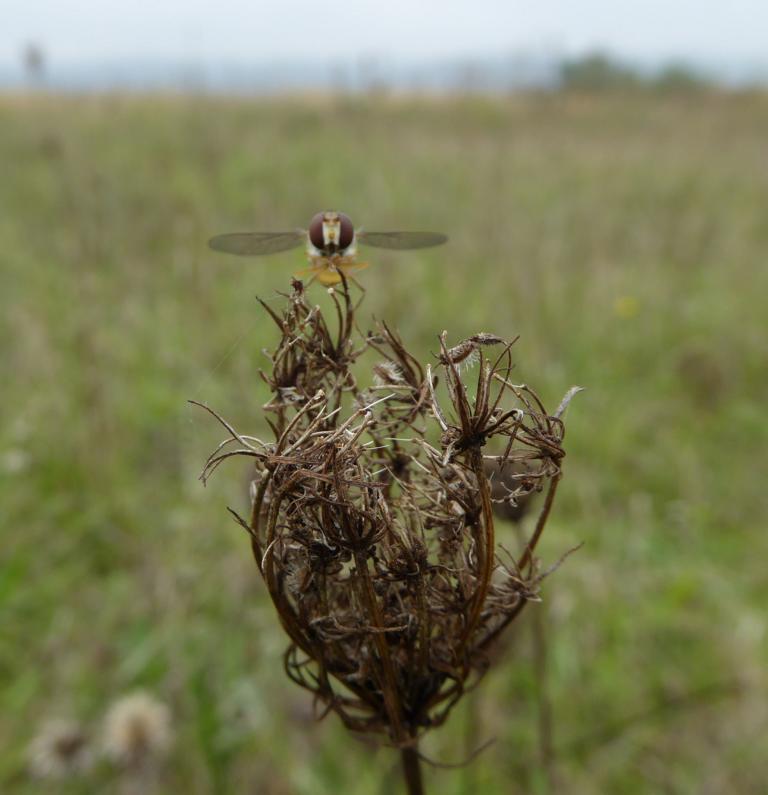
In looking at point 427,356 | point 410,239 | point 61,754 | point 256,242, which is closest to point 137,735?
point 61,754

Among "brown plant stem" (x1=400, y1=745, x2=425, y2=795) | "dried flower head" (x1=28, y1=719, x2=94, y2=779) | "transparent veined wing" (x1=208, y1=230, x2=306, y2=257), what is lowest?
"dried flower head" (x1=28, y1=719, x2=94, y2=779)

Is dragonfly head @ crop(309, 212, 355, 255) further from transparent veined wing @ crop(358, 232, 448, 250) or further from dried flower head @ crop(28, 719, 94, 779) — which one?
dried flower head @ crop(28, 719, 94, 779)

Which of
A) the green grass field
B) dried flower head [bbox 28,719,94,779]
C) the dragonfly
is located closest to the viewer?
the dragonfly

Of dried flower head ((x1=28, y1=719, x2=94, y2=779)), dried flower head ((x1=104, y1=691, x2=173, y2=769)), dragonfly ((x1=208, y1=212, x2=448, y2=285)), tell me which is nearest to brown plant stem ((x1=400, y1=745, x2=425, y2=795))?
dragonfly ((x1=208, y1=212, x2=448, y2=285))

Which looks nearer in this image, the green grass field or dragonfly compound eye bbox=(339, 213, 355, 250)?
dragonfly compound eye bbox=(339, 213, 355, 250)

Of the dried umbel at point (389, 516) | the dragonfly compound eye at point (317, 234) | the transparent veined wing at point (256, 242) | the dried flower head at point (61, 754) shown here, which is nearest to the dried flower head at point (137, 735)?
the dried flower head at point (61, 754)

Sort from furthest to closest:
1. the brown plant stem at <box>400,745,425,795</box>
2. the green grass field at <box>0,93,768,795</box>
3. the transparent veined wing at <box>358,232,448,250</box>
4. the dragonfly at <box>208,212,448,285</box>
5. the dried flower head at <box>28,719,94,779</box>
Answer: the green grass field at <box>0,93,768,795</box>
the dried flower head at <box>28,719,94,779</box>
the transparent veined wing at <box>358,232,448,250</box>
the dragonfly at <box>208,212,448,285</box>
the brown plant stem at <box>400,745,425,795</box>

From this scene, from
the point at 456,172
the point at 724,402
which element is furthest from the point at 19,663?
the point at 456,172

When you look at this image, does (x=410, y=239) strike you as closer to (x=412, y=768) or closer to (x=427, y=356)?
(x=427, y=356)

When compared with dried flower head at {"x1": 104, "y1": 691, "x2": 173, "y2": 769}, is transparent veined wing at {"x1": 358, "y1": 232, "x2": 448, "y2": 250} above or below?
above

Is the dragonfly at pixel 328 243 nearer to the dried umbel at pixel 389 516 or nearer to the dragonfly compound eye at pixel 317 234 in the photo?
the dragonfly compound eye at pixel 317 234
